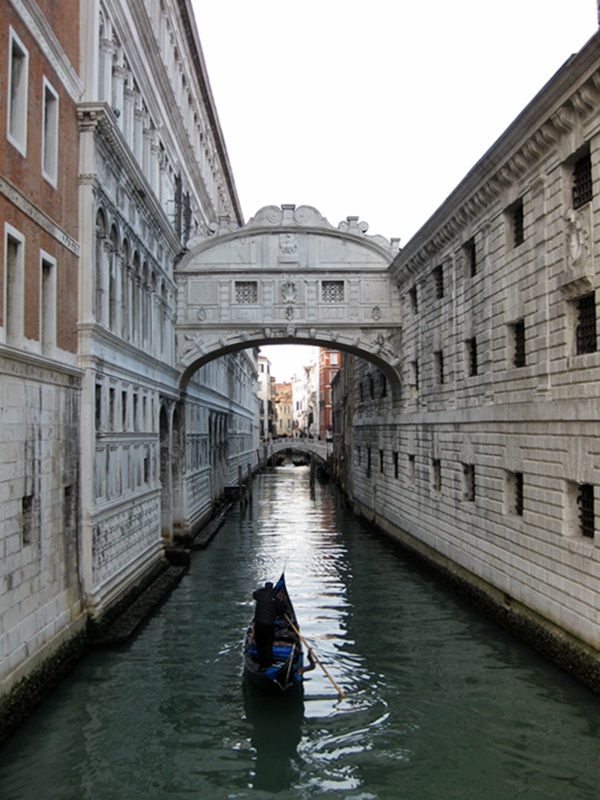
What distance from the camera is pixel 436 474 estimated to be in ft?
59.9

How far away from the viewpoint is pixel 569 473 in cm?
1056

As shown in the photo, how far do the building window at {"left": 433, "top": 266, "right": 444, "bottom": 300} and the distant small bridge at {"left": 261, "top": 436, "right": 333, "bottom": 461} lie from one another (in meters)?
36.7

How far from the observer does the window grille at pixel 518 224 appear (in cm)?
1295

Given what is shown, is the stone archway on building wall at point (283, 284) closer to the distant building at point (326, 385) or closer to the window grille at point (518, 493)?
the window grille at point (518, 493)

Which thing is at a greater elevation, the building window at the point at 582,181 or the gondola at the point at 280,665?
the building window at the point at 582,181

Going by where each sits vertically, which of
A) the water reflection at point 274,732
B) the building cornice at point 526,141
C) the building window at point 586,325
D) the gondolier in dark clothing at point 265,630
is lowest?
the water reflection at point 274,732

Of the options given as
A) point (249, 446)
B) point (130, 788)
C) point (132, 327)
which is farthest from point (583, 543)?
point (249, 446)

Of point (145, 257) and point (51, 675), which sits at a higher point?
point (145, 257)

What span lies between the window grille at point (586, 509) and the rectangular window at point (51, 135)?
8.24m

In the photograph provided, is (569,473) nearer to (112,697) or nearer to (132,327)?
(112,697)

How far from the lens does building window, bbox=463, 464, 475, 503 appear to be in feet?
50.6

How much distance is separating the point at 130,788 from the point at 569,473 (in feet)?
21.9

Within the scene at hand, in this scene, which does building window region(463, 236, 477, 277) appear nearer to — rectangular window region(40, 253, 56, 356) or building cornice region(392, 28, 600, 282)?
building cornice region(392, 28, 600, 282)

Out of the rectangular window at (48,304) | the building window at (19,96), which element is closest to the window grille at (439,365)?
the rectangular window at (48,304)
